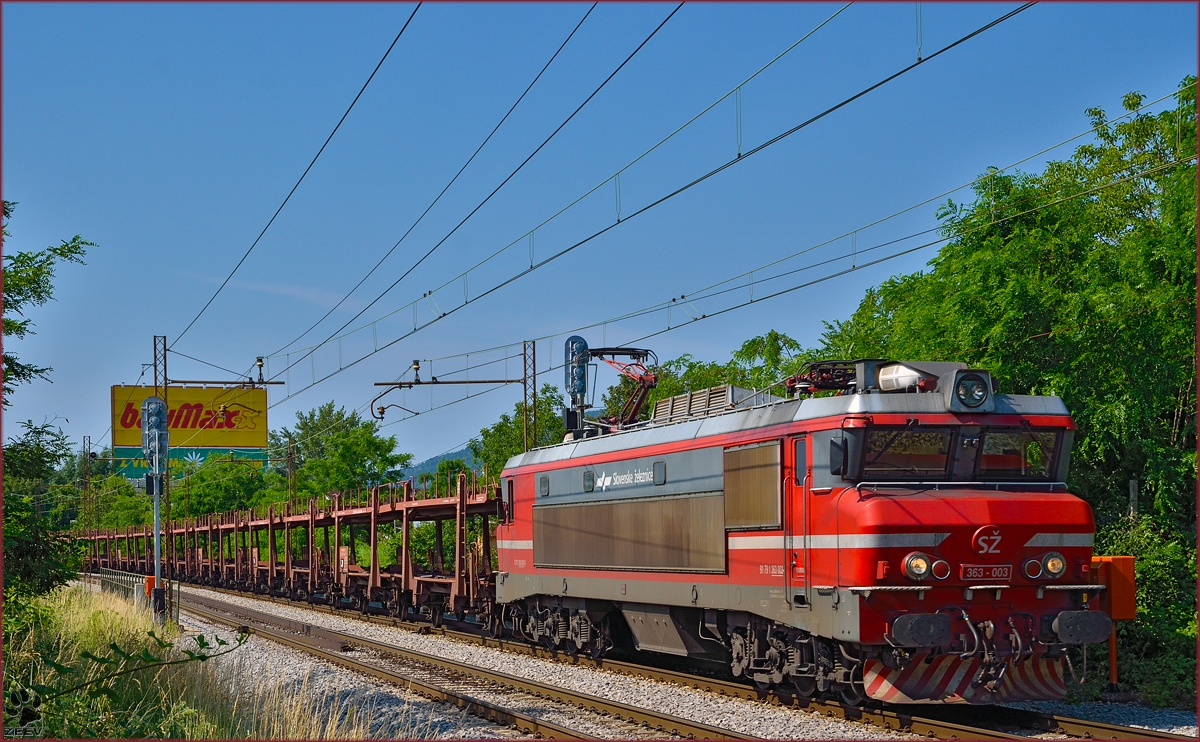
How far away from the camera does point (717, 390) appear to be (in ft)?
53.5

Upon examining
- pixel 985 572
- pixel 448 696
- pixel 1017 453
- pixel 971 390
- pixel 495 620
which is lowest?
pixel 495 620

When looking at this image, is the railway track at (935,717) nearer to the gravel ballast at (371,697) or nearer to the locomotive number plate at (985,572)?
the gravel ballast at (371,697)

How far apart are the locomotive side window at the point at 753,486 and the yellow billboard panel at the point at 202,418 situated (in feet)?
222

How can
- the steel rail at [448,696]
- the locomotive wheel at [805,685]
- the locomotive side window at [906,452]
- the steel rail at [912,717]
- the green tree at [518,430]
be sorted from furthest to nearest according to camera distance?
the green tree at [518,430]
the locomotive wheel at [805,685]
the locomotive side window at [906,452]
the steel rail at [448,696]
the steel rail at [912,717]

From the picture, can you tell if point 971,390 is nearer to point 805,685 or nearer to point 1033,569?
point 1033,569

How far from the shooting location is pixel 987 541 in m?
12.3

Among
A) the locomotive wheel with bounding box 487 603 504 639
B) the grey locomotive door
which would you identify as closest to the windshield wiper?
the grey locomotive door

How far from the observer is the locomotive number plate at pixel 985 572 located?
12.3 metres

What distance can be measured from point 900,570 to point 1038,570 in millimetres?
1566

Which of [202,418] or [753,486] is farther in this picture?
[202,418]

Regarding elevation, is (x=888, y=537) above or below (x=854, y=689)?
above

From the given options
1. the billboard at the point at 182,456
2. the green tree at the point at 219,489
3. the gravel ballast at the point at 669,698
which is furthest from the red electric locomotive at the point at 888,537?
the green tree at the point at 219,489

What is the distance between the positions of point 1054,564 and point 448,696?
7614 millimetres

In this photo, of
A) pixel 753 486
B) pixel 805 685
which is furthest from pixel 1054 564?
pixel 753 486
